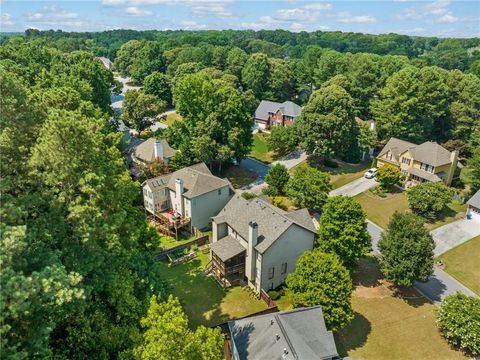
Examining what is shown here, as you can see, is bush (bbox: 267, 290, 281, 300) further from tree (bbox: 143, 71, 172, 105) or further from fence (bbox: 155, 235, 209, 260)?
tree (bbox: 143, 71, 172, 105)

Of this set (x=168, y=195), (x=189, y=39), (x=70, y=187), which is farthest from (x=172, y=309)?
(x=189, y=39)

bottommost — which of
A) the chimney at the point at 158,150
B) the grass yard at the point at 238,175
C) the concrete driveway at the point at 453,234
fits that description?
the concrete driveway at the point at 453,234

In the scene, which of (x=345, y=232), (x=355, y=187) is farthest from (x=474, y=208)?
(x=345, y=232)

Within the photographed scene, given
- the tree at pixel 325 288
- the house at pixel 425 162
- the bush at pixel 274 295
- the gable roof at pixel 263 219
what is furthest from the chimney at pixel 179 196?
the house at pixel 425 162

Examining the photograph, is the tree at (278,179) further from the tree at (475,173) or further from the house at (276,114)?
the house at (276,114)

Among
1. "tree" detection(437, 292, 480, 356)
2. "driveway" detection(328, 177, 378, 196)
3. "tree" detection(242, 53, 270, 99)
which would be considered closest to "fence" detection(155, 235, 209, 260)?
"driveway" detection(328, 177, 378, 196)

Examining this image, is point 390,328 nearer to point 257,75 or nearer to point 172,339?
point 172,339

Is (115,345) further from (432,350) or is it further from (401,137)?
(401,137)
